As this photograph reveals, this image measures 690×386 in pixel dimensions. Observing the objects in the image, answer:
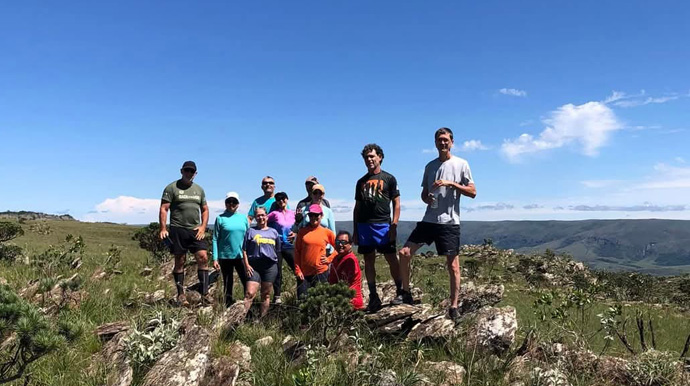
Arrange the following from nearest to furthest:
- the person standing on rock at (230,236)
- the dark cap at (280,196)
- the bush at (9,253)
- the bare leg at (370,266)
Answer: the bare leg at (370,266)
the person standing on rock at (230,236)
the dark cap at (280,196)
the bush at (9,253)

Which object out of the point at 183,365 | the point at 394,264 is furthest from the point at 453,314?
the point at 183,365

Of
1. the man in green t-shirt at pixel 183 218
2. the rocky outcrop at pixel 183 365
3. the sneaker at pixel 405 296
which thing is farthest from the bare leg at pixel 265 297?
the sneaker at pixel 405 296

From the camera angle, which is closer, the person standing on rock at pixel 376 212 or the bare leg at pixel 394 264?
the person standing on rock at pixel 376 212

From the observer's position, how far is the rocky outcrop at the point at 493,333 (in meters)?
5.90

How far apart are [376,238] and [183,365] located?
3.50 meters

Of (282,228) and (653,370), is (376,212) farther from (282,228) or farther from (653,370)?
(653,370)

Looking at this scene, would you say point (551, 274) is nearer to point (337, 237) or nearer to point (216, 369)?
point (337, 237)

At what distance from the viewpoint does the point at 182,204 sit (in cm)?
874

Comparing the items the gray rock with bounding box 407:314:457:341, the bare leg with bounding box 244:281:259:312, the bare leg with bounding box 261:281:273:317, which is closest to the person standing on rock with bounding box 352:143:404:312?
the gray rock with bounding box 407:314:457:341

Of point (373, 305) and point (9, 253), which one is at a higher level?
point (9, 253)

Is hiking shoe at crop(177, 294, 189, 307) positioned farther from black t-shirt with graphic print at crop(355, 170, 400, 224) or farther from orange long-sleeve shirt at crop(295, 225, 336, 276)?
black t-shirt with graphic print at crop(355, 170, 400, 224)

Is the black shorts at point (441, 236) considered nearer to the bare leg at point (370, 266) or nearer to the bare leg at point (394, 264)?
the bare leg at point (394, 264)

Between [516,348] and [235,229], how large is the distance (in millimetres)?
5359

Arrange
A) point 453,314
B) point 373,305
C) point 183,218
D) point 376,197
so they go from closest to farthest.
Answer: point 453,314, point 376,197, point 373,305, point 183,218
